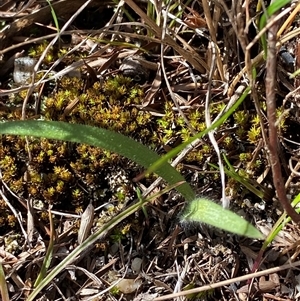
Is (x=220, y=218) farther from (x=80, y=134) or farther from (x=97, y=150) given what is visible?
(x=97, y=150)

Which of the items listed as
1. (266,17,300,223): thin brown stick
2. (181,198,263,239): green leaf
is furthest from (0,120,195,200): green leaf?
(266,17,300,223): thin brown stick

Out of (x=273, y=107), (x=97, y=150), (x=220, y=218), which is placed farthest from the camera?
(x=97, y=150)

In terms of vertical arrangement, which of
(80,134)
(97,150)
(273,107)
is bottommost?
(97,150)

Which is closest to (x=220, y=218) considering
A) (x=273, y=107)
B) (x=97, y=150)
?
(x=273, y=107)

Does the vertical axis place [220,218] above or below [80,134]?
below

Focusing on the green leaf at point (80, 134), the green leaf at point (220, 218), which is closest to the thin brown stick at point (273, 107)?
the green leaf at point (220, 218)

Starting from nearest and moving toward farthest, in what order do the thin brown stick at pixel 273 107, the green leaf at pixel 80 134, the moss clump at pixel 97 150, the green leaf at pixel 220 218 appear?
the thin brown stick at pixel 273 107 < the green leaf at pixel 220 218 < the green leaf at pixel 80 134 < the moss clump at pixel 97 150

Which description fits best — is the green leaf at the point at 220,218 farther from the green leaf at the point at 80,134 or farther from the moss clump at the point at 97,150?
the moss clump at the point at 97,150

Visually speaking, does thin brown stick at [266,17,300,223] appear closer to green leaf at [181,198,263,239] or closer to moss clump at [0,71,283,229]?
green leaf at [181,198,263,239]
